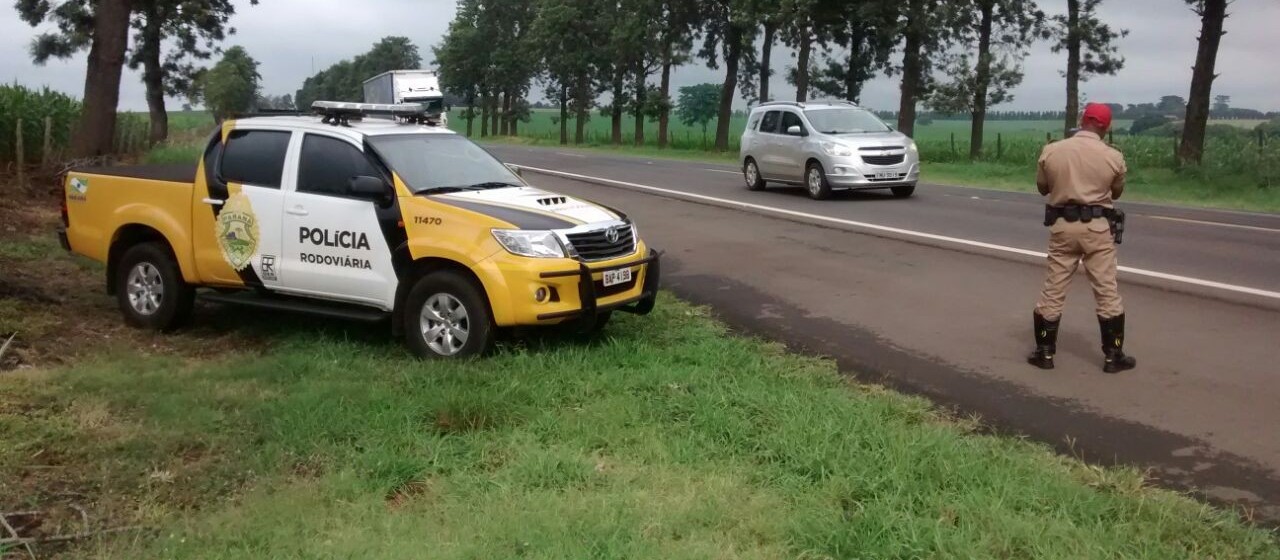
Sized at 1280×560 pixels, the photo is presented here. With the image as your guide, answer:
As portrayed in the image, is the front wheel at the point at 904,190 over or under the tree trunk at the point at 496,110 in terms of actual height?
under

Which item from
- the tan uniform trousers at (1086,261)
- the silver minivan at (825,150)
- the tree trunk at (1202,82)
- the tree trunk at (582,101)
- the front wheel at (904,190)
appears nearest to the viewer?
the tan uniform trousers at (1086,261)

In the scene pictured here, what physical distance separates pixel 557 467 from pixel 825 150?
14.6 metres

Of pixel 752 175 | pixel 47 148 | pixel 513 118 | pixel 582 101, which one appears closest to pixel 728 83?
pixel 582 101

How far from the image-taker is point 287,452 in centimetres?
536

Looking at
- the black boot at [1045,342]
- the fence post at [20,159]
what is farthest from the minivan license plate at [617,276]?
the fence post at [20,159]

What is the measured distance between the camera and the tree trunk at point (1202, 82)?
978 inches

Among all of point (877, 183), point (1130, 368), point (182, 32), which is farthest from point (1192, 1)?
point (182, 32)

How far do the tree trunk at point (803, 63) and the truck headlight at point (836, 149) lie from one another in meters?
22.4

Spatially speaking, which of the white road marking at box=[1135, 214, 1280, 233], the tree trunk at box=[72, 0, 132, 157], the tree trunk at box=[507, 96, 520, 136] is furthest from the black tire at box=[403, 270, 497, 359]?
the tree trunk at box=[507, 96, 520, 136]

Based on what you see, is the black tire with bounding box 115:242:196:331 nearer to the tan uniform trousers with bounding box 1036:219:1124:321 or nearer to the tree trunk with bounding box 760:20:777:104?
the tan uniform trousers with bounding box 1036:219:1124:321

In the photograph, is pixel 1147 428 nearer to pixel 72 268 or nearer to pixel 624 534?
pixel 624 534

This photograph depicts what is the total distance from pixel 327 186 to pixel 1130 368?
5674 millimetres

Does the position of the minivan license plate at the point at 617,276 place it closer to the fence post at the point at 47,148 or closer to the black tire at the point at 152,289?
the black tire at the point at 152,289

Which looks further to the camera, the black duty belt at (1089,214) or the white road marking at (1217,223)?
the white road marking at (1217,223)
